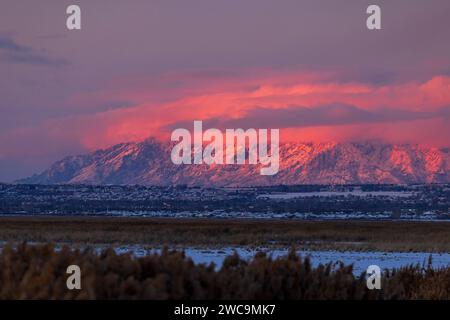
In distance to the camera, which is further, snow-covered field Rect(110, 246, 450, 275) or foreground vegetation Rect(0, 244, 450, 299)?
snow-covered field Rect(110, 246, 450, 275)

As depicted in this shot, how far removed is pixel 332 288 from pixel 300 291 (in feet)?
1.49

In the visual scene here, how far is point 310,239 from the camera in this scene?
58594mm

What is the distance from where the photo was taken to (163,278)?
9.11 meters

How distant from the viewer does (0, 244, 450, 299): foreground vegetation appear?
8961 mm

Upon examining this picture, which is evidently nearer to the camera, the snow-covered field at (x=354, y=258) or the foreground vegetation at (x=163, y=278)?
the foreground vegetation at (x=163, y=278)

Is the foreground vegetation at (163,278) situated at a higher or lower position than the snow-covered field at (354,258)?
higher

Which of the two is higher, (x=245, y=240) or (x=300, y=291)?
(x=300, y=291)

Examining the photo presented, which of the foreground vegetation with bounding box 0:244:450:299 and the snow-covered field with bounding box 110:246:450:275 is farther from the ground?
the foreground vegetation with bounding box 0:244:450:299

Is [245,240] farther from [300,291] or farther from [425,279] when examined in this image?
[300,291]

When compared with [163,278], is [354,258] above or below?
below

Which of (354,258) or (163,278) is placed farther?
(354,258)

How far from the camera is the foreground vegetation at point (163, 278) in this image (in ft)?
29.4
